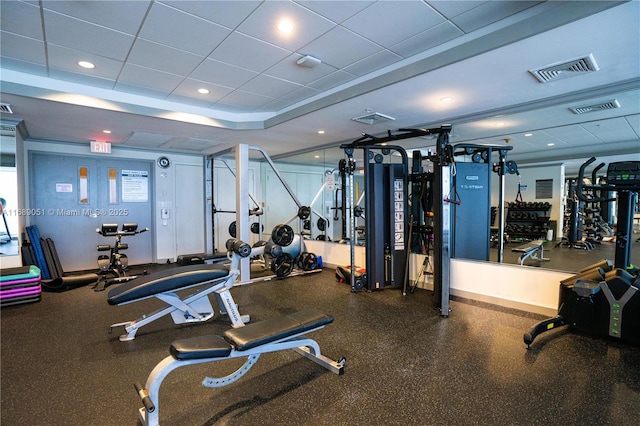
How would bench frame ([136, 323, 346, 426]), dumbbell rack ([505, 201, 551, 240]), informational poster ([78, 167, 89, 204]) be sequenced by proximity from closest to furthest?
bench frame ([136, 323, 346, 426])
informational poster ([78, 167, 89, 204])
dumbbell rack ([505, 201, 551, 240])

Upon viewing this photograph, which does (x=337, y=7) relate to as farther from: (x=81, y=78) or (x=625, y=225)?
(x=625, y=225)

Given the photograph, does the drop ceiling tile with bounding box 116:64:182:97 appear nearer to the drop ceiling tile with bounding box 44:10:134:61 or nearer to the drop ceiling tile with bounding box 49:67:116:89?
the drop ceiling tile with bounding box 49:67:116:89

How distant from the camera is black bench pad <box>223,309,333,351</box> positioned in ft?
6.31

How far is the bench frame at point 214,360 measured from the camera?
1715mm

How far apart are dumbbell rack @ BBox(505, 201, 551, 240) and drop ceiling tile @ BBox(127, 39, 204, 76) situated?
19.4 feet

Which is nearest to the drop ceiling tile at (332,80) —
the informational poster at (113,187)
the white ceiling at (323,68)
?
the white ceiling at (323,68)

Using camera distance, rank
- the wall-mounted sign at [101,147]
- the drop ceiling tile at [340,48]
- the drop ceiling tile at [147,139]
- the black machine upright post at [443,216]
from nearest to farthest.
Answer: the drop ceiling tile at [340,48], the black machine upright post at [443,216], the drop ceiling tile at [147,139], the wall-mounted sign at [101,147]

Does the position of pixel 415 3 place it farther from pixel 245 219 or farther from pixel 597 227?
pixel 597 227

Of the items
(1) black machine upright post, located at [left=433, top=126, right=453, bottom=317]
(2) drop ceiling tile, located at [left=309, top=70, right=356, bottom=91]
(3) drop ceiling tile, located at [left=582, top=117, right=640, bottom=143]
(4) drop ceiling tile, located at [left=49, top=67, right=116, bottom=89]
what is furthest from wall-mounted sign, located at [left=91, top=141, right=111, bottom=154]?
(3) drop ceiling tile, located at [left=582, top=117, right=640, bottom=143]

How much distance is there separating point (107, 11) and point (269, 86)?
5.65 ft

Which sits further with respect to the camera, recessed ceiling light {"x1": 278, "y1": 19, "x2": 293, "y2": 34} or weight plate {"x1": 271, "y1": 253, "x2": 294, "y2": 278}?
weight plate {"x1": 271, "y1": 253, "x2": 294, "y2": 278}

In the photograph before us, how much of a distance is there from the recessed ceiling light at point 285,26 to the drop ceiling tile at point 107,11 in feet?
2.99

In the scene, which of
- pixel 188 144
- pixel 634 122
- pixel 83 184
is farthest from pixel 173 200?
pixel 634 122

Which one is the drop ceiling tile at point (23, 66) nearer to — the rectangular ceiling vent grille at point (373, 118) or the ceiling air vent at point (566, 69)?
the rectangular ceiling vent grille at point (373, 118)
